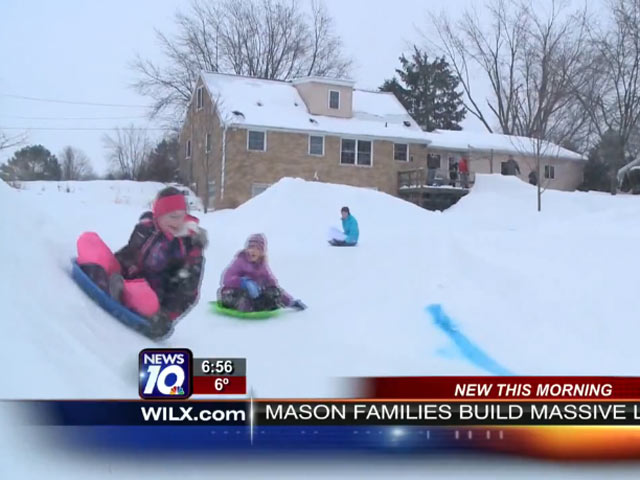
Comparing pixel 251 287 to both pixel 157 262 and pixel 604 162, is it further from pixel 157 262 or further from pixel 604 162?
pixel 604 162

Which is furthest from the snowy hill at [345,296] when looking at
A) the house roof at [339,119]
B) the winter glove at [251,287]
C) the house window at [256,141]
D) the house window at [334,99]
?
the house window at [334,99]

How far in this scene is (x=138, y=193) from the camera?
3289 mm

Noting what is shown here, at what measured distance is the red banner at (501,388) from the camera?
307cm

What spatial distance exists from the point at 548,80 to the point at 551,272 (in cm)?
128

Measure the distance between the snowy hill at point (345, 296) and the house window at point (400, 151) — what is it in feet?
0.92

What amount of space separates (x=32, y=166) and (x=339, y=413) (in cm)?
171

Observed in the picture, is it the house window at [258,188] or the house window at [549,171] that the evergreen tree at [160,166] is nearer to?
the house window at [258,188]

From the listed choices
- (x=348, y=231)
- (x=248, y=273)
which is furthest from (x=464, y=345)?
(x=248, y=273)

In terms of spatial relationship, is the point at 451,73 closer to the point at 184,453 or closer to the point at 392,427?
the point at 392,427

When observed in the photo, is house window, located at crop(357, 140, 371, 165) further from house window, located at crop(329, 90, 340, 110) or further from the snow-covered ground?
house window, located at crop(329, 90, 340, 110)

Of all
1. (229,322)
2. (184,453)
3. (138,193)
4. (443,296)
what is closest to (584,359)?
(443,296)

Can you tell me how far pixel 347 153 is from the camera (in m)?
4.07

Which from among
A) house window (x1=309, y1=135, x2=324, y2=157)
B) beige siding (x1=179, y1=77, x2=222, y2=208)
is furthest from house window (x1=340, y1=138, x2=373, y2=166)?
beige siding (x1=179, y1=77, x2=222, y2=208)

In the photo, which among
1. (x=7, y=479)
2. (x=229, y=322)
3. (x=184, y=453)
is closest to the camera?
(x=7, y=479)
